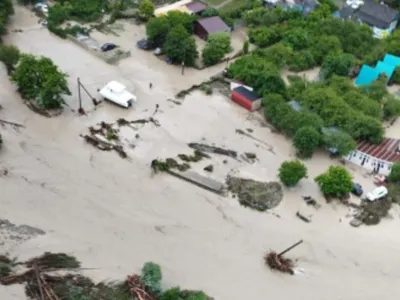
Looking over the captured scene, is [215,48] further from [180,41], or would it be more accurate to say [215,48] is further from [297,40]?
[297,40]

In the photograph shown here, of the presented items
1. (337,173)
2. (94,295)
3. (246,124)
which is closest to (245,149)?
(246,124)

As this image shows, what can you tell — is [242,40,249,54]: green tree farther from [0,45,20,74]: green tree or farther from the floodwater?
[0,45,20,74]: green tree

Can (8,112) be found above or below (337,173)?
below

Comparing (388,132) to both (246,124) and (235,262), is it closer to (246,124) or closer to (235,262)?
(246,124)

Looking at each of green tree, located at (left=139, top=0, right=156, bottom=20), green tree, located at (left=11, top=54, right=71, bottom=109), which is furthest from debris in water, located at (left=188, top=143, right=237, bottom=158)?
green tree, located at (left=139, top=0, right=156, bottom=20)

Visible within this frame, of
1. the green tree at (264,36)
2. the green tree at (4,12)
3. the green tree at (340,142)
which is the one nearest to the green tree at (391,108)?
the green tree at (340,142)

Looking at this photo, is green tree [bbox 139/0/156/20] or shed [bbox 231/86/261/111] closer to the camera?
shed [bbox 231/86/261/111]
